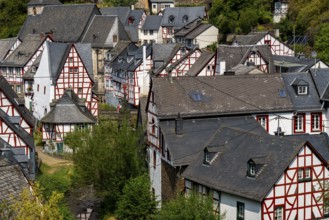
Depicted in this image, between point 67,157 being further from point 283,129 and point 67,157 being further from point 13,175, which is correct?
point 13,175

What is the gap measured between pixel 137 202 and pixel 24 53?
3693 centimetres

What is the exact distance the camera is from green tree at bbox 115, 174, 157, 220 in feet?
111

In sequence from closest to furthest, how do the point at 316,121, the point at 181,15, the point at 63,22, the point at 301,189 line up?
the point at 301,189 → the point at 316,121 → the point at 63,22 → the point at 181,15

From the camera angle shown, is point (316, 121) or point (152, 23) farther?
point (152, 23)

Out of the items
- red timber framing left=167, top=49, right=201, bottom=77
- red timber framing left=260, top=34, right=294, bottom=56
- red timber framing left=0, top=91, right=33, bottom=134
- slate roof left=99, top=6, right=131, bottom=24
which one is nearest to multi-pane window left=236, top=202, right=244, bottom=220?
red timber framing left=0, top=91, right=33, bottom=134

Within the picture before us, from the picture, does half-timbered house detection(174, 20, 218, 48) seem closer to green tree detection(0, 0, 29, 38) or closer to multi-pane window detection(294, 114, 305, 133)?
green tree detection(0, 0, 29, 38)

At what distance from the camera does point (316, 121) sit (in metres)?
40.1

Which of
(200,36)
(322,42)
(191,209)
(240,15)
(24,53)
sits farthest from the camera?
(240,15)

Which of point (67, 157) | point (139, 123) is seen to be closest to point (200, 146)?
point (139, 123)

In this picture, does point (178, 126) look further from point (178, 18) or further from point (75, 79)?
point (178, 18)

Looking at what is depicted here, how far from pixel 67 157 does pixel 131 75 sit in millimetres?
17044

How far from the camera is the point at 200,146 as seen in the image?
109 feet

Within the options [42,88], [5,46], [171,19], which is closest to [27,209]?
[42,88]

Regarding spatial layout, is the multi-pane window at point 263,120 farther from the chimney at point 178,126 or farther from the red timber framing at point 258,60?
the red timber framing at point 258,60
